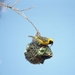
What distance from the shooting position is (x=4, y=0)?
2.38 metres

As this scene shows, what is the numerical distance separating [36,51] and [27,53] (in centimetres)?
11

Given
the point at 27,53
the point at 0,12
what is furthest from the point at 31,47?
the point at 0,12

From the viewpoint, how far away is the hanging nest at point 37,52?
127 centimetres

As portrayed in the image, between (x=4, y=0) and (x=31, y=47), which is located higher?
(x=4, y=0)

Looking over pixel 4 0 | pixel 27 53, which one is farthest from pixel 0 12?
pixel 27 53

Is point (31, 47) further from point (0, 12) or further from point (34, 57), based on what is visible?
point (0, 12)

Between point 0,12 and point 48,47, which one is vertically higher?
point 0,12

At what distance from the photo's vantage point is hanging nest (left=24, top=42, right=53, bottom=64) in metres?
1.27

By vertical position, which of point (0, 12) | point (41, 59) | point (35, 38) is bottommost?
point (41, 59)

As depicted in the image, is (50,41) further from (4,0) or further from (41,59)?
(4,0)

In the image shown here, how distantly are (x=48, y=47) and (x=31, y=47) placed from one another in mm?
122

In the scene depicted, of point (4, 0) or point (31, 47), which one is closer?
point (31, 47)

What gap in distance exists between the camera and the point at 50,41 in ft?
4.17

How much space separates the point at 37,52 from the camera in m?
1.27
